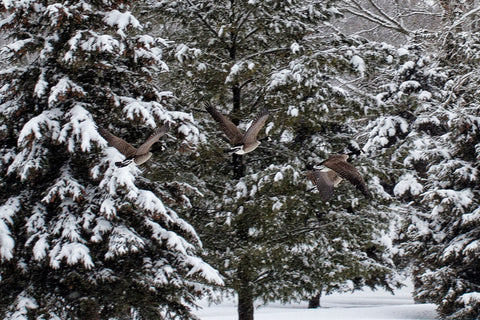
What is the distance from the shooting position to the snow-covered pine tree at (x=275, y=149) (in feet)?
30.6

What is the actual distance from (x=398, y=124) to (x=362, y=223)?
8989mm

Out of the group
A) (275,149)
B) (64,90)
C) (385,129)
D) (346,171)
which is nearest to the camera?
(346,171)

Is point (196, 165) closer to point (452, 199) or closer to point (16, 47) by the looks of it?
point (16, 47)

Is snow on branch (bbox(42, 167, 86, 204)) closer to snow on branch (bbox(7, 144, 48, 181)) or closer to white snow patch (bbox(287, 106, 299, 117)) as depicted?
snow on branch (bbox(7, 144, 48, 181))

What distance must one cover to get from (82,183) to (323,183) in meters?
4.51

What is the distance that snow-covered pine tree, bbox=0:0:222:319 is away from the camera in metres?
7.01

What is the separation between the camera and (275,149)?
1042 centimetres

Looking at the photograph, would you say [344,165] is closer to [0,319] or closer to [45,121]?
[45,121]

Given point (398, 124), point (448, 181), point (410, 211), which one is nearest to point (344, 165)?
point (448, 181)

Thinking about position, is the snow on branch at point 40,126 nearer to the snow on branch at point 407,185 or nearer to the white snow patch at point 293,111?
the white snow patch at point 293,111

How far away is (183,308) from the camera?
8.23 metres

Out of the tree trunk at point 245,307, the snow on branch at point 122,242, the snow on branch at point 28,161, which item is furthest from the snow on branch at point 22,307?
the tree trunk at point 245,307

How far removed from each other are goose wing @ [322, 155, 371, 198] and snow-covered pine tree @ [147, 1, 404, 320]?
4787mm

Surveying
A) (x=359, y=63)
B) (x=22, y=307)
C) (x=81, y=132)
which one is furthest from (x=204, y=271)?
(x=359, y=63)
